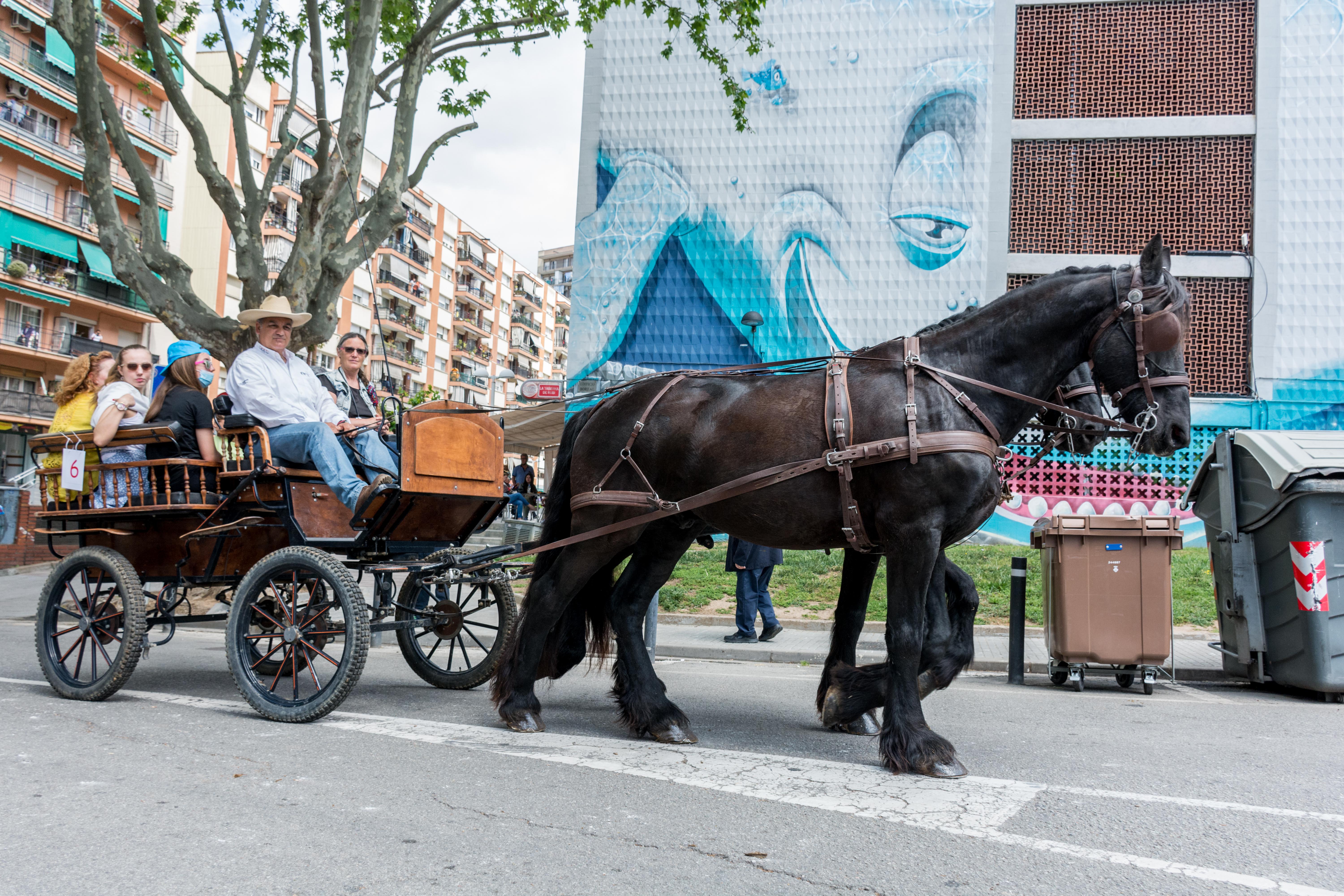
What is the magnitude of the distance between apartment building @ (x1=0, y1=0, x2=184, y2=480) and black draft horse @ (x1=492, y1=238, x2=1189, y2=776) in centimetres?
3686

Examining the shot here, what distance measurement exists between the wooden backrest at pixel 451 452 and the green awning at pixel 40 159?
3604 cm

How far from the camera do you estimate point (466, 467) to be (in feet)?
19.1

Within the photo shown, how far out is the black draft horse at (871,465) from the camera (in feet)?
14.8

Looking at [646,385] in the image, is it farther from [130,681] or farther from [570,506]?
[130,681]

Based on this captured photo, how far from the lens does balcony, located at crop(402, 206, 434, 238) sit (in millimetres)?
70125

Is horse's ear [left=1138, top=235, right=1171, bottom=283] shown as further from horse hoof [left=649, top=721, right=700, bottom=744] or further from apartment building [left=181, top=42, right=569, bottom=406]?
apartment building [left=181, top=42, right=569, bottom=406]

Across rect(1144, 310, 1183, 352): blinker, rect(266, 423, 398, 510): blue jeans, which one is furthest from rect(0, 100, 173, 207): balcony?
rect(1144, 310, 1183, 352): blinker

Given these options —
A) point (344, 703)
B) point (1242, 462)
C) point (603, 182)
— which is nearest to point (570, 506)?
point (344, 703)

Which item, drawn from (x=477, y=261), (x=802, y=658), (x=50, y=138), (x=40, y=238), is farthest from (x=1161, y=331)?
(x=477, y=261)

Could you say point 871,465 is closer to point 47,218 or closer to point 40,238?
point 40,238

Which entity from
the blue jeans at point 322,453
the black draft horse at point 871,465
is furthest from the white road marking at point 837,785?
the blue jeans at point 322,453

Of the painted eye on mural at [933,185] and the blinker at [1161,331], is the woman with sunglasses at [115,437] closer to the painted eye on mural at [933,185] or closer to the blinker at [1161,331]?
the blinker at [1161,331]

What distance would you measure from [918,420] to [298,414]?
138 inches

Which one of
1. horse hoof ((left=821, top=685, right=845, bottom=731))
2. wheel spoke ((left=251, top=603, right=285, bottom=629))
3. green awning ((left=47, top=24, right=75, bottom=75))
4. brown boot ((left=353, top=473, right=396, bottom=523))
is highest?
green awning ((left=47, top=24, right=75, bottom=75))
